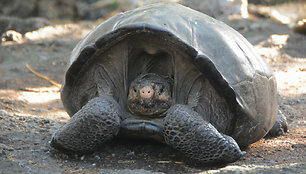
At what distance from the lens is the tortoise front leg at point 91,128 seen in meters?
2.73

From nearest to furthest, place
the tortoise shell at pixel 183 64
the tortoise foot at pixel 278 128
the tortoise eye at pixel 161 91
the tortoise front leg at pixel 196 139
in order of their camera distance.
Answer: the tortoise front leg at pixel 196 139 < the tortoise shell at pixel 183 64 < the tortoise eye at pixel 161 91 < the tortoise foot at pixel 278 128

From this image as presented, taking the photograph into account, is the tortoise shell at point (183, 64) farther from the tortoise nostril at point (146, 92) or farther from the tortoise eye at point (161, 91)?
the tortoise nostril at point (146, 92)

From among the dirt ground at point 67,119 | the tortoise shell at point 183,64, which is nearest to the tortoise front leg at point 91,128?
the dirt ground at point 67,119

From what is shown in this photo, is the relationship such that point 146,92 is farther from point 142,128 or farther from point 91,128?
point 91,128

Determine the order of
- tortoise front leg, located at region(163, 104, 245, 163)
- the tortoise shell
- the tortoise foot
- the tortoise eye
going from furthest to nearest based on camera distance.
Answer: the tortoise foot → the tortoise eye → the tortoise shell → tortoise front leg, located at region(163, 104, 245, 163)

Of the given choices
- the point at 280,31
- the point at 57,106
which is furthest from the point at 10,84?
the point at 280,31

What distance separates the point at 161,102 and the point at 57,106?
2197 mm

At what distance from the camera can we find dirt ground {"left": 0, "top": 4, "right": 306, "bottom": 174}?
2684mm

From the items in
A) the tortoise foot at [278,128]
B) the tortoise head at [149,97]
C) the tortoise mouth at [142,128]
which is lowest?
the tortoise foot at [278,128]

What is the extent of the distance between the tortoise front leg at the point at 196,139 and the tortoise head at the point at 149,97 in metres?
0.20

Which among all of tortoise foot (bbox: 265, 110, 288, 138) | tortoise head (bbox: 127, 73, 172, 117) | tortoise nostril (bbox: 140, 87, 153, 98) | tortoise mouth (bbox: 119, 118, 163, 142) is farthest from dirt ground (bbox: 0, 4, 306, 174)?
tortoise nostril (bbox: 140, 87, 153, 98)

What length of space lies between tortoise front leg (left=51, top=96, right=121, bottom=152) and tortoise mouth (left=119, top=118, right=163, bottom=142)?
0.28 feet

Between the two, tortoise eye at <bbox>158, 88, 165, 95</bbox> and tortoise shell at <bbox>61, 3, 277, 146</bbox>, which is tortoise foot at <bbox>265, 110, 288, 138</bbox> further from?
tortoise eye at <bbox>158, 88, 165, 95</bbox>

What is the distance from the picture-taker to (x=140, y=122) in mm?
2867
